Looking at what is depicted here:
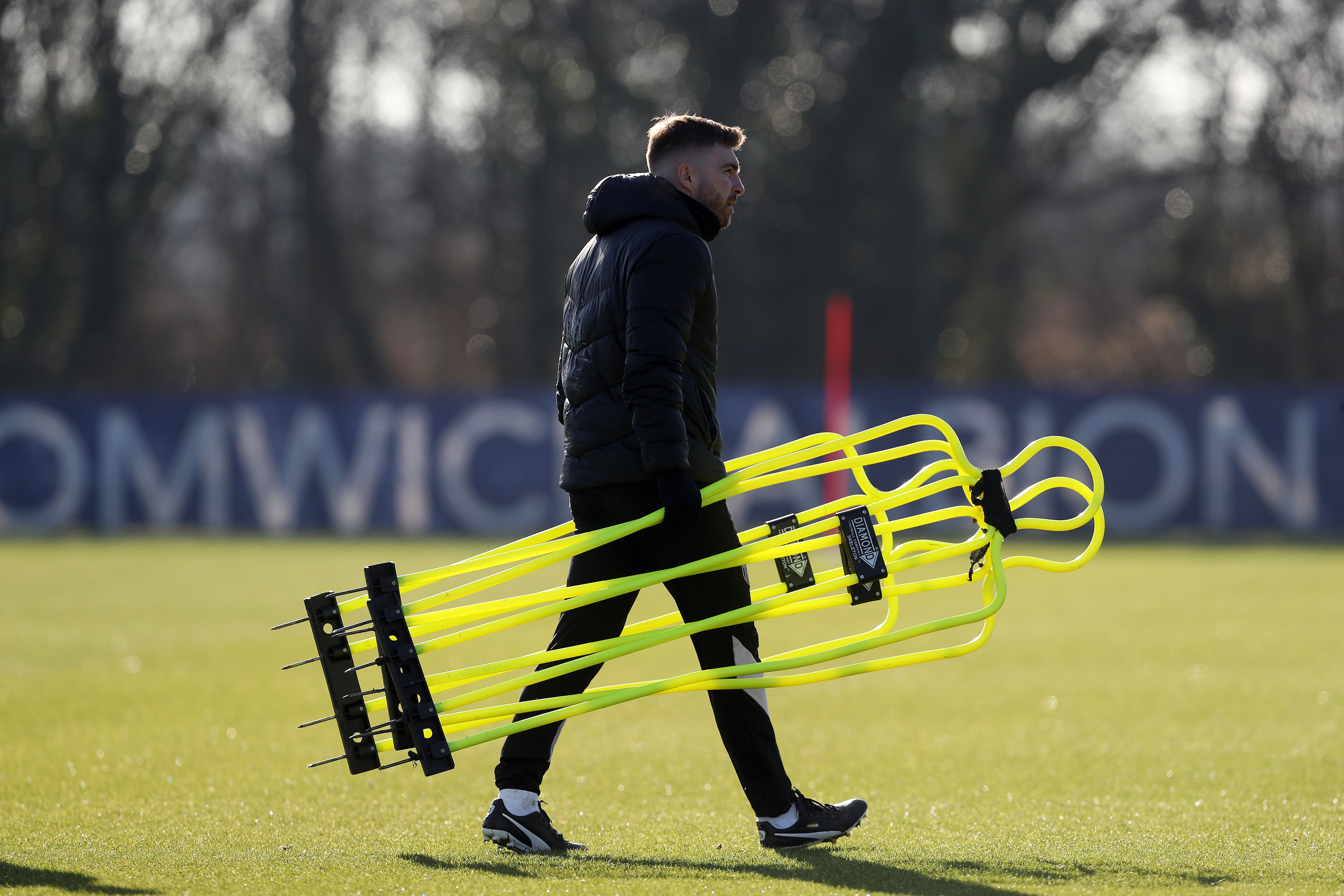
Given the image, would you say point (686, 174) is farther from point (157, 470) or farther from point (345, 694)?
point (157, 470)

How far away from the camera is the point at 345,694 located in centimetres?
423

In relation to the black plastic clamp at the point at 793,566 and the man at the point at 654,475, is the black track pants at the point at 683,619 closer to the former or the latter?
the man at the point at 654,475

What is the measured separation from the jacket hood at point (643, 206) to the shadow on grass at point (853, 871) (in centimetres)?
179

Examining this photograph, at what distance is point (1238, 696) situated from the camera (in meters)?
7.39

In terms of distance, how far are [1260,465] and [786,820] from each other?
15227 mm

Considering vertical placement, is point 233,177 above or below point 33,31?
below

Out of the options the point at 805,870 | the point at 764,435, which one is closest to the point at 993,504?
the point at 805,870

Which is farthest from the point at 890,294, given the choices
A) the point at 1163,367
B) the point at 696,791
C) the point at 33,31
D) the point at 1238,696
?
the point at 696,791

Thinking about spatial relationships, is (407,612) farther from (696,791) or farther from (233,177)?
(233,177)

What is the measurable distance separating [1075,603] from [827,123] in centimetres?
1826

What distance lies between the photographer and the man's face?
441cm

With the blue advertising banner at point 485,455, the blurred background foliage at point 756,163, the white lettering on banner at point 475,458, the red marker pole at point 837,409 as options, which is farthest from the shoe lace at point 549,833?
the blurred background foliage at point 756,163

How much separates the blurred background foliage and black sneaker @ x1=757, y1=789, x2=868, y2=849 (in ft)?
70.9

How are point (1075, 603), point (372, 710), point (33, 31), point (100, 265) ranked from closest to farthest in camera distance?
point (372, 710) → point (1075, 603) → point (33, 31) → point (100, 265)
